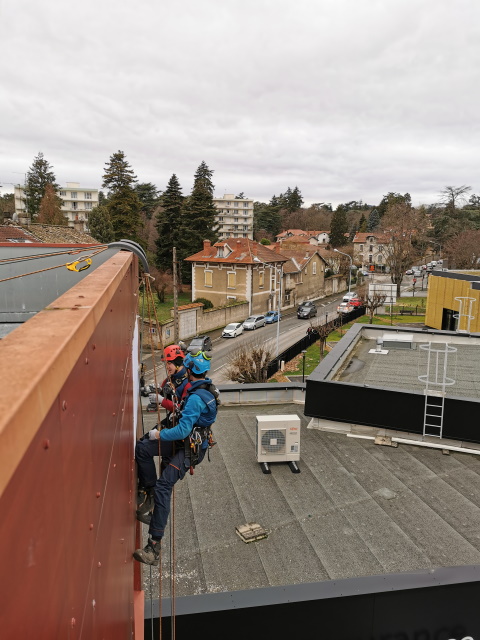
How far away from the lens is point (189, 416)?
13.8 ft

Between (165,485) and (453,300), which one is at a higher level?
(165,485)

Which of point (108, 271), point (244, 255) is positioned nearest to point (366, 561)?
point (108, 271)

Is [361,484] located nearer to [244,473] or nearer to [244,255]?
[244,473]

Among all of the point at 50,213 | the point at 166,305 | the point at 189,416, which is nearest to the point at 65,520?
the point at 189,416

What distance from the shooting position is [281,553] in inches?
263

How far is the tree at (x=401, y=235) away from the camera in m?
54.3

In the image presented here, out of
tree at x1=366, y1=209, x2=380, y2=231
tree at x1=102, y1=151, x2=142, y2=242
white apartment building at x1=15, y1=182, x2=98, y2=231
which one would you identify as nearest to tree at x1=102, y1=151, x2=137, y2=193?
tree at x1=102, y1=151, x2=142, y2=242

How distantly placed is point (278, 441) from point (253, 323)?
34.1m

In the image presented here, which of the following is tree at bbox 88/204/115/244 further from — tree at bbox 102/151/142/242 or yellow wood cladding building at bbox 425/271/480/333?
yellow wood cladding building at bbox 425/271/480/333

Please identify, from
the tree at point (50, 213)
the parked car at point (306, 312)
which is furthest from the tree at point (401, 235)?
the tree at point (50, 213)

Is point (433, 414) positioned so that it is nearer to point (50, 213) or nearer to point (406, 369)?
point (406, 369)

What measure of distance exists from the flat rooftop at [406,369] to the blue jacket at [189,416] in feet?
26.8

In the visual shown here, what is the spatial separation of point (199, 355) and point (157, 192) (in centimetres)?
9730

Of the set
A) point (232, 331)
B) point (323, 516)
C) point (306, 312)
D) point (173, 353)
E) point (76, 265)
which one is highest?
point (76, 265)
